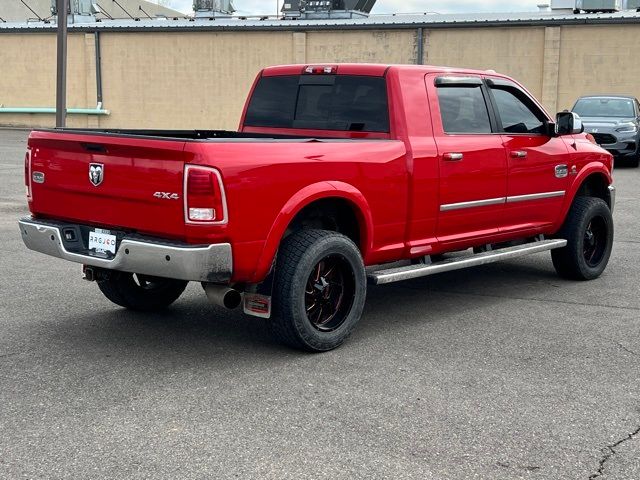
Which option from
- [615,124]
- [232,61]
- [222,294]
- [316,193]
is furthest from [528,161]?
[232,61]

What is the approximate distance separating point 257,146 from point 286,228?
0.67 m

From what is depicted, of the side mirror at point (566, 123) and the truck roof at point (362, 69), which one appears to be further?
the side mirror at point (566, 123)

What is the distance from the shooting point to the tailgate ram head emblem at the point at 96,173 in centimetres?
529

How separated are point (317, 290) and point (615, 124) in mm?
16182

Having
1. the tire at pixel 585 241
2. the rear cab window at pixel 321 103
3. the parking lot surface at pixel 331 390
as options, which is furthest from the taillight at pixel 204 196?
the tire at pixel 585 241

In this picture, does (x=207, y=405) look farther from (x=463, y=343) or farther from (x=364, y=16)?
(x=364, y=16)

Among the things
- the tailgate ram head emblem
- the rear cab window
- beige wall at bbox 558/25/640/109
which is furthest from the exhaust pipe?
beige wall at bbox 558/25/640/109

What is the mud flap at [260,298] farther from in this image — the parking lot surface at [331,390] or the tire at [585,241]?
the tire at [585,241]

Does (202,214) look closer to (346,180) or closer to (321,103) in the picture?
(346,180)

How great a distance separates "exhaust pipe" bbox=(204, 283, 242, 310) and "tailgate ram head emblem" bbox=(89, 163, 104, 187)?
0.93m

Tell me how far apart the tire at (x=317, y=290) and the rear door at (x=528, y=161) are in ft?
6.49

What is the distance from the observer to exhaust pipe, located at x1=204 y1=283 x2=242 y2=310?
538 cm

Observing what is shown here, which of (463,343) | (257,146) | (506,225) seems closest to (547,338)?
(463,343)

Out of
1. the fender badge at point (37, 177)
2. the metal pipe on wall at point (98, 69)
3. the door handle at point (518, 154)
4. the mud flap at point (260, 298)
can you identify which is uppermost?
the metal pipe on wall at point (98, 69)
